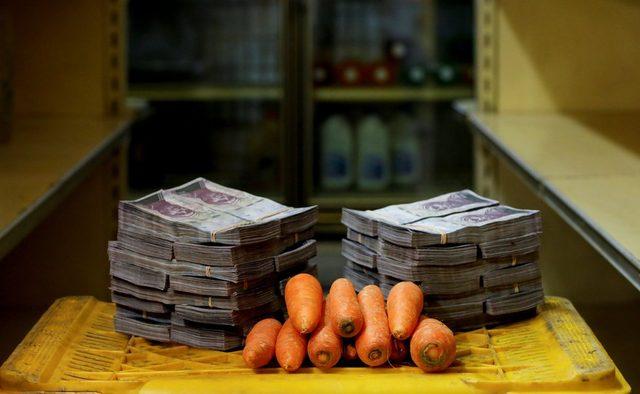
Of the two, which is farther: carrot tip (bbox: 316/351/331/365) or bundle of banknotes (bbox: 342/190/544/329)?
bundle of banknotes (bbox: 342/190/544/329)

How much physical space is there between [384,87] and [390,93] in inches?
3.3

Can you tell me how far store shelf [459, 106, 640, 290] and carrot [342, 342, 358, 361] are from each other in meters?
0.51

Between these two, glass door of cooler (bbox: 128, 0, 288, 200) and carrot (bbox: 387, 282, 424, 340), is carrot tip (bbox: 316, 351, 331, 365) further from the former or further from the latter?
glass door of cooler (bbox: 128, 0, 288, 200)

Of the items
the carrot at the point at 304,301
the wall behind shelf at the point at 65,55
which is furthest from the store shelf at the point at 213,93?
the carrot at the point at 304,301

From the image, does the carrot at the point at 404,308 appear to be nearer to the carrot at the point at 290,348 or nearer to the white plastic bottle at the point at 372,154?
the carrot at the point at 290,348

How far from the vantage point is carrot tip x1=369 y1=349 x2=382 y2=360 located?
1.68m

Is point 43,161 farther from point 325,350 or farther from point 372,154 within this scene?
point 372,154

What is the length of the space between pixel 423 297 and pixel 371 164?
12.2 feet

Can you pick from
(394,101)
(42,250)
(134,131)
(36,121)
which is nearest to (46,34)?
(36,121)

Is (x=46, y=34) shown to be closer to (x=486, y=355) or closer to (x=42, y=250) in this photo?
(x=42, y=250)

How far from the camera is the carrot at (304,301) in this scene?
67.7 inches

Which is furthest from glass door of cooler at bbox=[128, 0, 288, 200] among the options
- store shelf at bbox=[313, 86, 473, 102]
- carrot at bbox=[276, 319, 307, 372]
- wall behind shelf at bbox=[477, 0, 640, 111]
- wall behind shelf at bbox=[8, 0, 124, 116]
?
carrot at bbox=[276, 319, 307, 372]

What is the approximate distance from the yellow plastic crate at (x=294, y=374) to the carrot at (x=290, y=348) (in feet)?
0.07

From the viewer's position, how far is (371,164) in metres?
5.55
